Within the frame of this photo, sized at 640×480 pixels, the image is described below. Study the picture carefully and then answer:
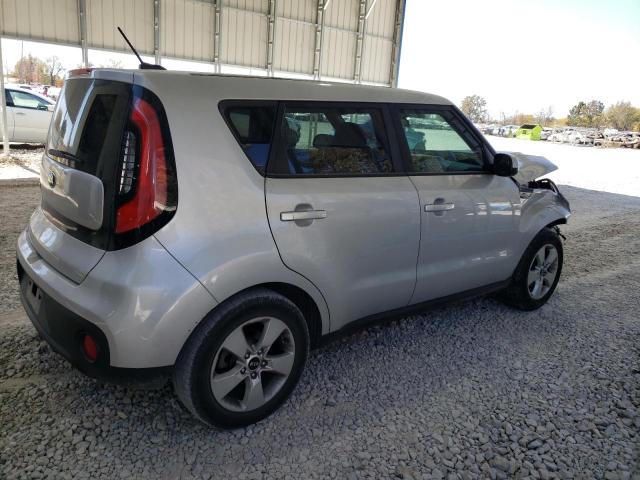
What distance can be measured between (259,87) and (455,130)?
1580 mm

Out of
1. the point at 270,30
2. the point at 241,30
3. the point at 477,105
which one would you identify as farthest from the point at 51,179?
the point at 477,105

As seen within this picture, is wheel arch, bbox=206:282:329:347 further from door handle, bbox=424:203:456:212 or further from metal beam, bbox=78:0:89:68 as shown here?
metal beam, bbox=78:0:89:68

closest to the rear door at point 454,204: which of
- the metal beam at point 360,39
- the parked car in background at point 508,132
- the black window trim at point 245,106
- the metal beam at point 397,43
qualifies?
the black window trim at point 245,106

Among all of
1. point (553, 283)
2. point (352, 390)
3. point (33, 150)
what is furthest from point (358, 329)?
point (33, 150)

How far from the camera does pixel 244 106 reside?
247 cm

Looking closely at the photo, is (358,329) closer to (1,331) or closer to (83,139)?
(83,139)

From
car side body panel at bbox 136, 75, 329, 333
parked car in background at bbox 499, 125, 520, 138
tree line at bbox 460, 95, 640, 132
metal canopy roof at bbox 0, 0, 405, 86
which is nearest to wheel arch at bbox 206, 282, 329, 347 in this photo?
car side body panel at bbox 136, 75, 329, 333

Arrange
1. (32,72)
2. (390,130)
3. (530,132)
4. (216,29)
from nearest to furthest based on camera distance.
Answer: (390,130) → (216,29) → (32,72) → (530,132)

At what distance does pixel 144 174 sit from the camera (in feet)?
7.02

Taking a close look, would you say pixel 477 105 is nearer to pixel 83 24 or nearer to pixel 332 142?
pixel 83 24

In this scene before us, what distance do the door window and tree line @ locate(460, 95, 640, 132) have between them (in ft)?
193

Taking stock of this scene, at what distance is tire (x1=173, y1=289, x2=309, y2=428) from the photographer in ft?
7.52

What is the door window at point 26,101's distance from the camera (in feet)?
40.1

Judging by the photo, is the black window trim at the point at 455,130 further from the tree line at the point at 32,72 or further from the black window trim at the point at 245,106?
the tree line at the point at 32,72
